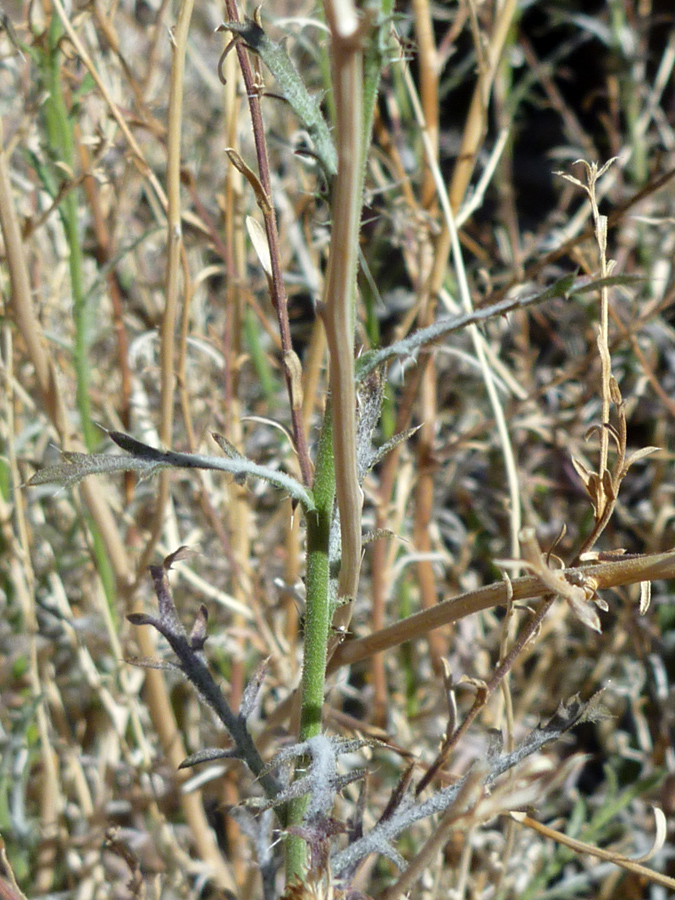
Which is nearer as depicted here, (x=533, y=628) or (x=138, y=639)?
(x=533, y=628)

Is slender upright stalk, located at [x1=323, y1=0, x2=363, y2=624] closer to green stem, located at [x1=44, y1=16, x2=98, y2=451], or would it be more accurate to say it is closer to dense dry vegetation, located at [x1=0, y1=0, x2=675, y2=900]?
dense dry vegetation, located at [x1=0, y1=0, x2=675, y2=900]

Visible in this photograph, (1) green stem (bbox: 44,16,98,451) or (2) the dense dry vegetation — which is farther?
(1) green stem (bbox: 44,16,98,451)

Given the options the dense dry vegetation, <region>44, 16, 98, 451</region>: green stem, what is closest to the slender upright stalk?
the dense dry vegetation

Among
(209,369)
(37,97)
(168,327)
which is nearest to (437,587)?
(209,369)

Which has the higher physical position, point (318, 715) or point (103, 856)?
point (318, 715)

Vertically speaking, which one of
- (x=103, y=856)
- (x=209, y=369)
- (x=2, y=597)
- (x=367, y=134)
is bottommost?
(x=103, y=856)

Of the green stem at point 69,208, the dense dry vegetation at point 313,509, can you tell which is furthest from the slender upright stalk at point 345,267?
the green stem at point 69,208

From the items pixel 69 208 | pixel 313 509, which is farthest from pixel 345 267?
pixel 69 208

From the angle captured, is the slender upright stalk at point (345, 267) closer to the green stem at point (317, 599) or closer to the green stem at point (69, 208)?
the green stem at point (317, 599)

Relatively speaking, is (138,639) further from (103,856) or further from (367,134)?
(367,134)
